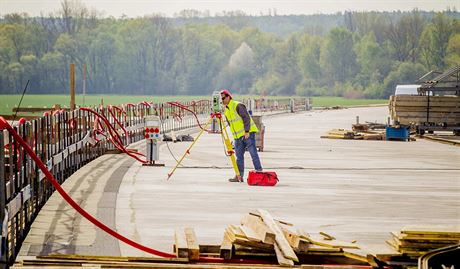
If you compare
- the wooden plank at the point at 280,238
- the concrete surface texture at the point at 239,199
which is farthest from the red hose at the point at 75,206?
the concrete surface texture at the point at 239,199

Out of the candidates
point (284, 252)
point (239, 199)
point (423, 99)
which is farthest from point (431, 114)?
point (284, 252)

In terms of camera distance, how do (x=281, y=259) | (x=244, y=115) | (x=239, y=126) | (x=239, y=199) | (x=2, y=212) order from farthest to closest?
(x=239, y=126)
(x=244, y=115)
(x=239, y=199)
(x=2, y=212)
(x=281, y=259)

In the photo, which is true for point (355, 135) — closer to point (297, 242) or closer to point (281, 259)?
point (297, 242)

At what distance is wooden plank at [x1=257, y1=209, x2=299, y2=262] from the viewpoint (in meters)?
11.1

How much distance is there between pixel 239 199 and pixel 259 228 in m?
7.49

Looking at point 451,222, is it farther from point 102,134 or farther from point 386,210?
point 102,134

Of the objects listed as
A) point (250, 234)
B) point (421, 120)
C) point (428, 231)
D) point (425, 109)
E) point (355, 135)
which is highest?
point (428, 231)

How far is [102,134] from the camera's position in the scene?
96.4 ft

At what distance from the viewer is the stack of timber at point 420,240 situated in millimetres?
11242

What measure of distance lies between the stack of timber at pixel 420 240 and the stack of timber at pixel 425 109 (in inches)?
1416

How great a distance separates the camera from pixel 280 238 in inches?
461

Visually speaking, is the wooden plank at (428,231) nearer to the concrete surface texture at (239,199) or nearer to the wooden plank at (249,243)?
the concrete surface texture at (239,199)

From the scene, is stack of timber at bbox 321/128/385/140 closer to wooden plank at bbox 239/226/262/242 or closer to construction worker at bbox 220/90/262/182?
construction worker at bbox 220/90/262/182

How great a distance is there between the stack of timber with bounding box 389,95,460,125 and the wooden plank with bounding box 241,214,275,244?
3513cm
